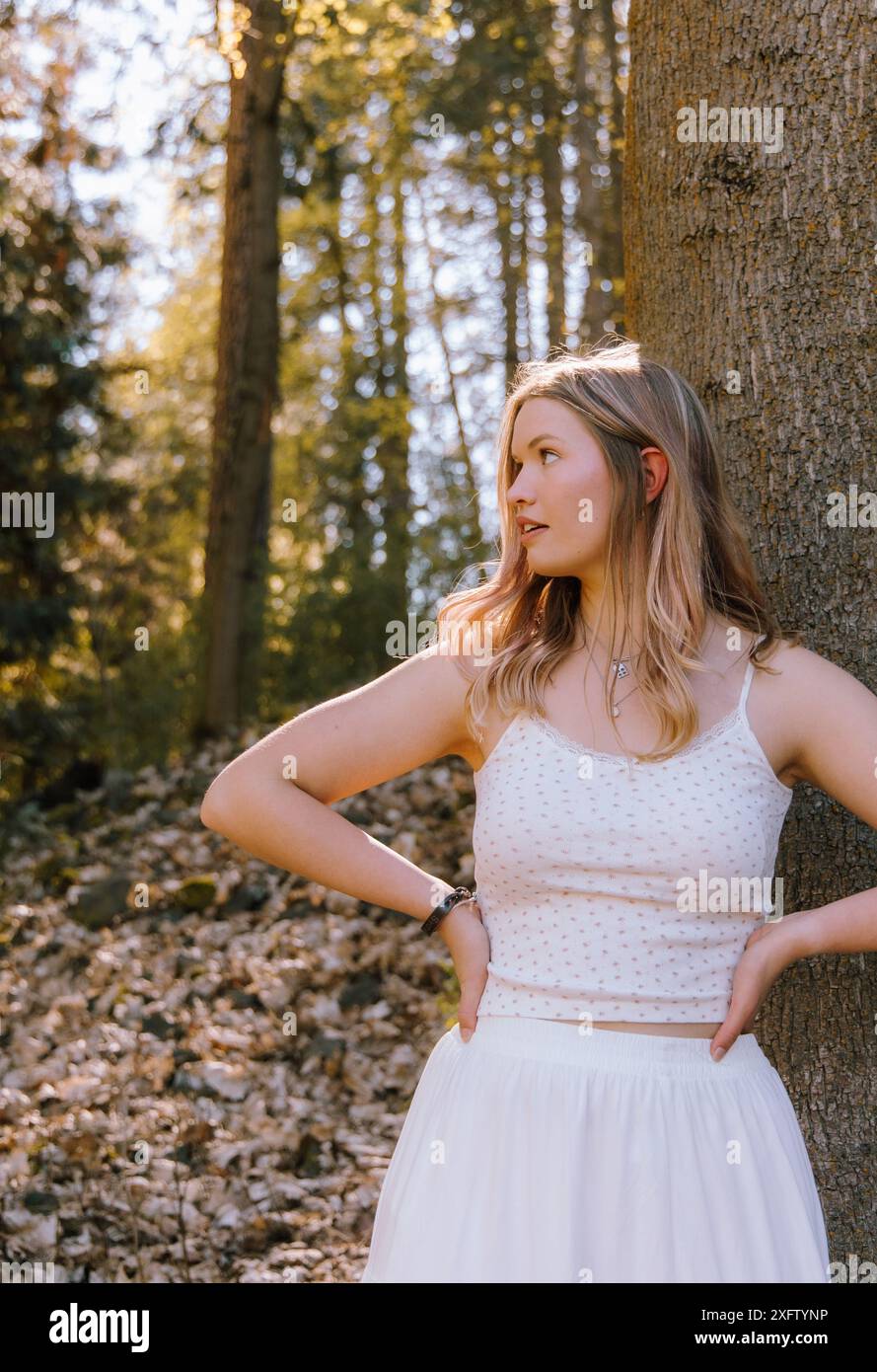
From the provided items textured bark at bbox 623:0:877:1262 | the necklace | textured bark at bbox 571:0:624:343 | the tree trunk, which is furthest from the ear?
textured bark at bbox 571:0:624:343

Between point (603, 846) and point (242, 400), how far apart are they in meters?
10.2

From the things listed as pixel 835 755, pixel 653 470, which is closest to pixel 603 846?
pixel 835 755

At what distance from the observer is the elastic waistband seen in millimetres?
2189

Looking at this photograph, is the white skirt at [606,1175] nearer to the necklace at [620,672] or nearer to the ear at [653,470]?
the necklace at [620,672]

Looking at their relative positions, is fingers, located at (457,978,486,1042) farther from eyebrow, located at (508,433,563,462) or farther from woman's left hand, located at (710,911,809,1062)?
eyebrow, located at (508,433,563,462)

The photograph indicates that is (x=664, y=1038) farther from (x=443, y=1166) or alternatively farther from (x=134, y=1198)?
(x=134, y=1198)

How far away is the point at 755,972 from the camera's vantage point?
7.23 feet

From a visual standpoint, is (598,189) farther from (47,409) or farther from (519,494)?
(519,494)

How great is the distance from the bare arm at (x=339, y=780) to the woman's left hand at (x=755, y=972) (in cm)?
50

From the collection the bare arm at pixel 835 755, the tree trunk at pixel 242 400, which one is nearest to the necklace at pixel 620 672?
the bare arm at pixel 835 755

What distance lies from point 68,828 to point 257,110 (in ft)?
20.4

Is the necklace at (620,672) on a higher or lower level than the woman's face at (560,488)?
lower

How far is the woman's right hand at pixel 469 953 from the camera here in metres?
2.32

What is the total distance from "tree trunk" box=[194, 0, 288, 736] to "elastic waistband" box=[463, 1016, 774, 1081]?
9.74m
